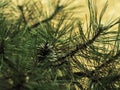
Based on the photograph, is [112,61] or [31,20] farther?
[31,20]

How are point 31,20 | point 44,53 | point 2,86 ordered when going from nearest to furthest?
point 2,86 → point 44,53 → point 31,20

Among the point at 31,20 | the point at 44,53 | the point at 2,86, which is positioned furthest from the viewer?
the point at 31,20

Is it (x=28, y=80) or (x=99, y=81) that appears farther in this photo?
(x=99, y=81)

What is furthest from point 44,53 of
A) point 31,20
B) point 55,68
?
point 31,20

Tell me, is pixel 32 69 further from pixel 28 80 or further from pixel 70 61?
pixel 70 61

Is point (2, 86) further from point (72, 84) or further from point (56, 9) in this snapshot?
point (56, 9)

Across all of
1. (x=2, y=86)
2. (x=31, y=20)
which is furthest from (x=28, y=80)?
(x=31, y=20)

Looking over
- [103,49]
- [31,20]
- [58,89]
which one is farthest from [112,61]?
[31,20]

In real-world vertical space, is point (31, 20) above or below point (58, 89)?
above
